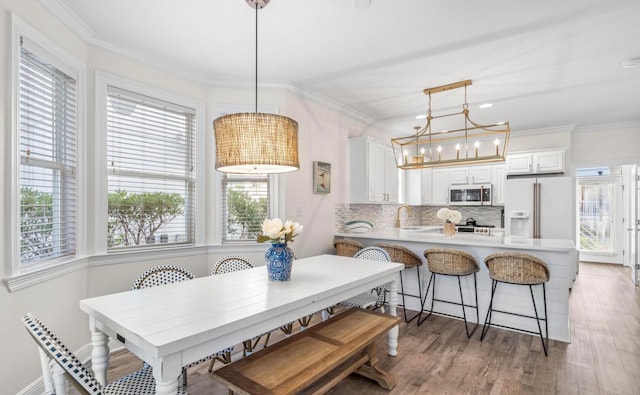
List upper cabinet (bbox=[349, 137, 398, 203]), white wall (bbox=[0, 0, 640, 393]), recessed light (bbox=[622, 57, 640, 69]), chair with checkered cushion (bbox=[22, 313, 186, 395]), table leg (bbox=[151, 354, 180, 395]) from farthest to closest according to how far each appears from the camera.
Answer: upper cabinet (bbox=[349, 137, 398, 203]), recessed light (bbox=[622, 57, 640, 69]), white wall (bbox=[0, 0, 640, 393]), table leg (bbox=[151, 354, 180, 395]), chair with checkered cushion (bbox=[22, 313, 186, 395])

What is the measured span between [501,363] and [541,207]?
341 cm

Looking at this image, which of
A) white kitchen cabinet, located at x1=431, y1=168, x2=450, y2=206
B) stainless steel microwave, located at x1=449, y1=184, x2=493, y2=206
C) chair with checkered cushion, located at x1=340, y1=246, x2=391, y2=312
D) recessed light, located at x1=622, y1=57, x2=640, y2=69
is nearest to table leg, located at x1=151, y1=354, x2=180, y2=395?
chair with checkered cushion, located at x1=340, y1=246, x2=391, y2=312

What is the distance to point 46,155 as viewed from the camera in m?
2.33

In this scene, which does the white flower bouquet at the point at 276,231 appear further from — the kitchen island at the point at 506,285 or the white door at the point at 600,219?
the white door at the point at 600,219

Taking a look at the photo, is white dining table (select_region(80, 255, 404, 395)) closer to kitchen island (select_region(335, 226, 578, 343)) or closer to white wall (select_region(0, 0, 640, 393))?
A: white wall (select_region(0, 0, 640, 393))

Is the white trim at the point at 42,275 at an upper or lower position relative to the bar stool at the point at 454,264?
upper

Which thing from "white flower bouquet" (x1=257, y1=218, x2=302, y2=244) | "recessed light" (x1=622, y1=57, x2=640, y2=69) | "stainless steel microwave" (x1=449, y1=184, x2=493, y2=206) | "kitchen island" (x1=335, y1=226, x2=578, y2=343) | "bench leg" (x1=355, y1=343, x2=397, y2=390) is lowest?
"bench leg" (x1=355, y1=343, x2=397, y2=390)

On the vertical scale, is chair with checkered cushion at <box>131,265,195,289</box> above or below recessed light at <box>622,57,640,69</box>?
below

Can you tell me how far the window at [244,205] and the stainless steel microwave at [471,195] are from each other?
4.10 metres

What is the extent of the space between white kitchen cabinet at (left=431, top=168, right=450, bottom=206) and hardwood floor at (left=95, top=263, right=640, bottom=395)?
3.14 meters

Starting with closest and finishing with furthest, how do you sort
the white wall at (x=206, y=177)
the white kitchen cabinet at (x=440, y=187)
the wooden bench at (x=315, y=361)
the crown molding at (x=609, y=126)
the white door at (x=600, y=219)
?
the wooden bench at (x=315, y=361) → the white wall at (x=206, y=177) → the crown molding at (x=609, y=126) → the white kitchen cabinet at (x=440, y=187) → the white door at (x=600, y=219)

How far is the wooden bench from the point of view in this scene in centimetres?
158

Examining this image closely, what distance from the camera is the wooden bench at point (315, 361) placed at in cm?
158

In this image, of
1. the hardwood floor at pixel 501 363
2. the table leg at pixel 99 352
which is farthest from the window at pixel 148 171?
the table leg at pixel 99 352
